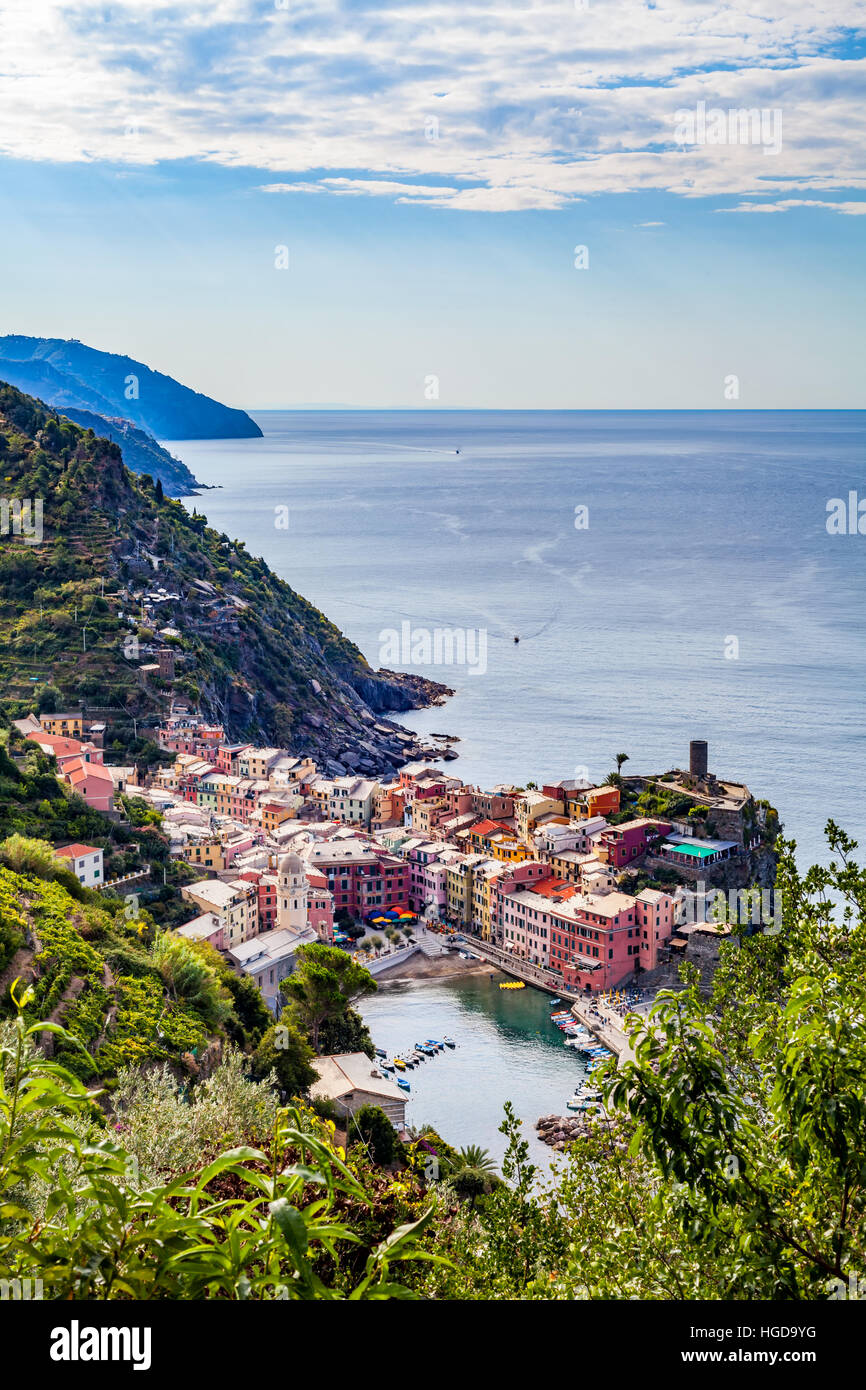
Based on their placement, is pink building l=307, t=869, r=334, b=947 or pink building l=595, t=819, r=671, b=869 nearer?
pink building l=307, t=869, r=334, b=947

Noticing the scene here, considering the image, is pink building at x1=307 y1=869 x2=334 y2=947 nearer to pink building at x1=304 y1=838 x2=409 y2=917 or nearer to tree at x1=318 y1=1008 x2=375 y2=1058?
pink building at x1=304 y1=838 x2=409 y2=917

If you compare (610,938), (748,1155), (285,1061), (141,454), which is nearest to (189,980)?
(285,1061)

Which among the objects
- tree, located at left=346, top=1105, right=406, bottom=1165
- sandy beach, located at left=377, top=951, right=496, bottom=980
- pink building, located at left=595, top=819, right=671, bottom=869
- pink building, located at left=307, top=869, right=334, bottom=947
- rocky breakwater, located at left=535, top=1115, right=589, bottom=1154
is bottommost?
rocky breakwater, located at left=535, top=1115, right=589, bottom=1154

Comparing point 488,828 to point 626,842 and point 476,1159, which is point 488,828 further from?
point 476,1159

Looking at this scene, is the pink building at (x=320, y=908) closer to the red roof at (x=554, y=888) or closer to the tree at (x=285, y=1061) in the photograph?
the red roof at (x=554, y=888)

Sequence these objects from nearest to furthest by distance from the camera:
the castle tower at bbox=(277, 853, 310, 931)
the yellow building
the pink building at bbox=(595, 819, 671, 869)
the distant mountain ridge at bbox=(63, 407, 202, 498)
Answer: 1. the castle tower at bbox=(277, 853, 310, 931)
2. the yellow building
3. the pink building at bbox=(595, 819, 671, 869)
4. the distant mountain ridge at bbox=(63, 407, 202, 498)

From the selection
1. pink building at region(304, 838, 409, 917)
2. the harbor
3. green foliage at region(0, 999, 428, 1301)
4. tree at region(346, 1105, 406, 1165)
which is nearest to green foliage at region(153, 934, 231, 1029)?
tree at region(346, 1105, 406, 1165)
